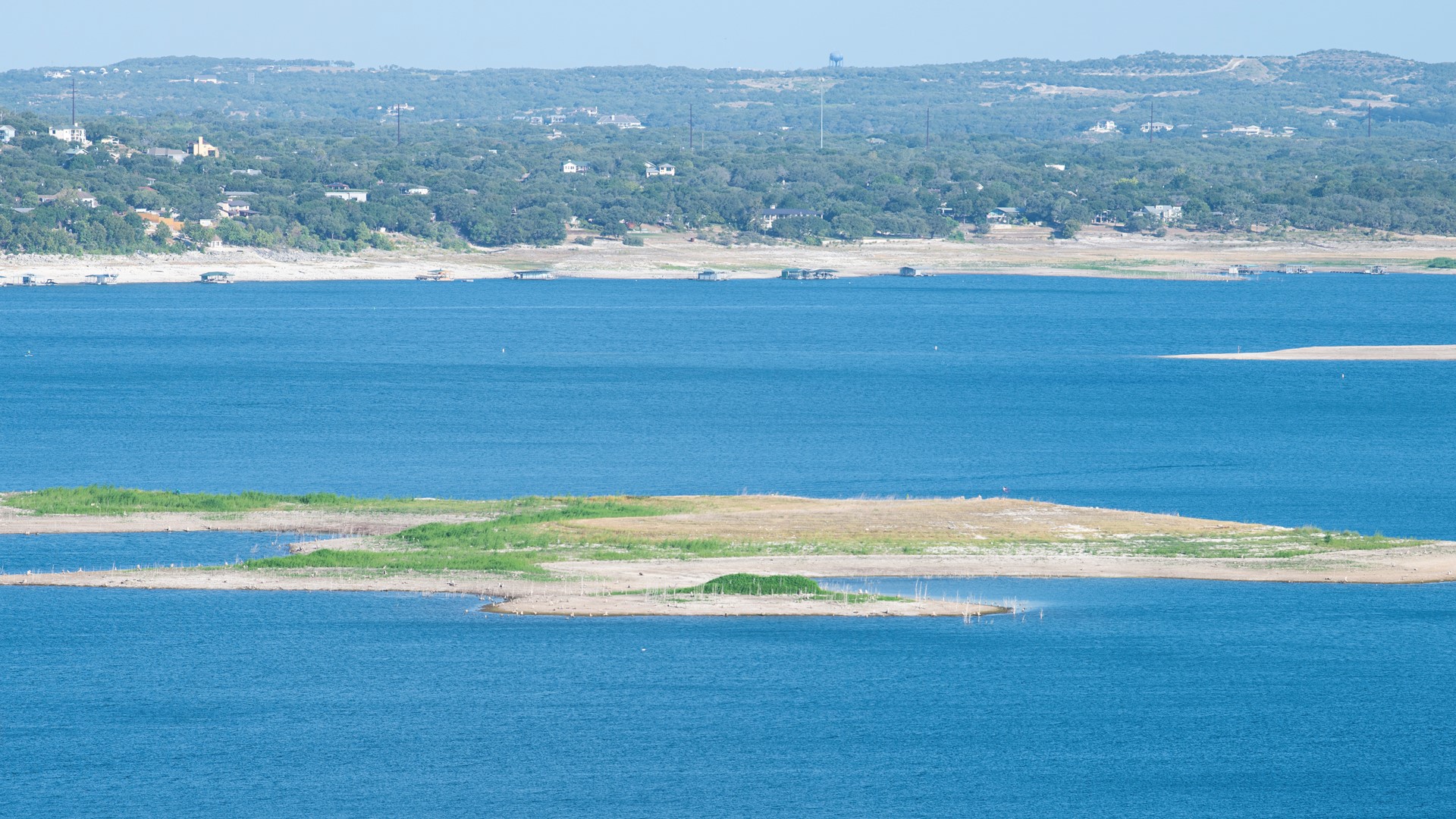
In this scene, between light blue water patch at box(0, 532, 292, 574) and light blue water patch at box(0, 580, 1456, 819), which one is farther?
light blue water patch at box(0, 532, 292, 574)

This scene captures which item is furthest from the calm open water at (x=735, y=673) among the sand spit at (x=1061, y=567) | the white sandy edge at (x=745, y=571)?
the sand spit at (x=1061, y=567)

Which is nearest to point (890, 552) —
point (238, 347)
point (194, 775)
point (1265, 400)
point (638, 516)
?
point (638, 516)

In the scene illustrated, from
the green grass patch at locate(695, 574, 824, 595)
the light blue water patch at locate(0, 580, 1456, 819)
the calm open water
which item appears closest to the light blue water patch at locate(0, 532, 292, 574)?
the calm open water

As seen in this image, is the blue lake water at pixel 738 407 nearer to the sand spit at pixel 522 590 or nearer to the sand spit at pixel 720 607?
the sand spit at pixel 522 590

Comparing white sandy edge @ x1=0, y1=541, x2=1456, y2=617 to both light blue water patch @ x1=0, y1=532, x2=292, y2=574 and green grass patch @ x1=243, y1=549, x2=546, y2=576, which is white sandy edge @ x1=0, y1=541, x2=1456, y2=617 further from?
light blue water patch @ x1=0, y1=532, x2=292, y2=574

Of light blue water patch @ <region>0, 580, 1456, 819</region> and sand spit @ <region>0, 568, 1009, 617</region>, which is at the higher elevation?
sand spit @ <region>0, 568, 1009, 617</region>
